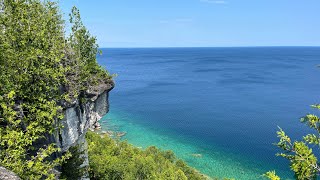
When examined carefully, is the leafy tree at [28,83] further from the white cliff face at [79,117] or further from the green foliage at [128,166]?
the green foliage at [128,166]

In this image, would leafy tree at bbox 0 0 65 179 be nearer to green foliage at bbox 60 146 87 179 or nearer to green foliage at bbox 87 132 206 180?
green foliage at bbox 60 146 87 179

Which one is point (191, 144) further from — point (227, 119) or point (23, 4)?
point (23, 4)

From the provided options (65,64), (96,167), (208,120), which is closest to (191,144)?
(208,120)

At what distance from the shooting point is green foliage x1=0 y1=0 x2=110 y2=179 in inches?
577

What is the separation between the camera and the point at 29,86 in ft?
55.5

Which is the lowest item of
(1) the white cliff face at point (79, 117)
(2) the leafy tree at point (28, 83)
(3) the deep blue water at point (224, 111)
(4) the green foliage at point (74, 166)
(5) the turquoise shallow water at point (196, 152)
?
(5) the turquoise shallow water at point (196, 152)

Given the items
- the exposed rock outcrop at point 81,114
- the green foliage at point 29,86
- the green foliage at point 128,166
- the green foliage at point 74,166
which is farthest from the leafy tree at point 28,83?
the green foliage at point 128,166

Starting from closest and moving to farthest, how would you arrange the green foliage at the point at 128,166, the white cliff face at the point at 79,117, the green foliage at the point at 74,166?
Answer: the white cliff face at the point at 79,117
the green foliage at the point at 74,166
the green foliage at the point at 128,166

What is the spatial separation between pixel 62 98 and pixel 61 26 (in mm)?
6309

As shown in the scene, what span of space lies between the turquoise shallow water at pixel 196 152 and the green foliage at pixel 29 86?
4209 cm

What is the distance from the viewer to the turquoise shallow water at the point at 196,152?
53.9 metres

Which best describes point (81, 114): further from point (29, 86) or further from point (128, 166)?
point (128, 166)

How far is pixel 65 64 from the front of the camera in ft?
66.8

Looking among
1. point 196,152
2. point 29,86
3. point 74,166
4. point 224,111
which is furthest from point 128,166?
point 224,111
